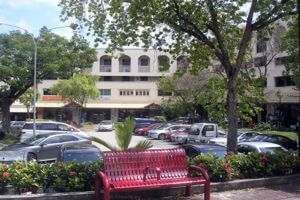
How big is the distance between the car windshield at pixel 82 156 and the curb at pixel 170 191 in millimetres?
3880

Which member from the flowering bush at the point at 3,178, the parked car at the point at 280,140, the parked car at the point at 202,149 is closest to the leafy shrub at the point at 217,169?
the flowering bush at the point at 3,178

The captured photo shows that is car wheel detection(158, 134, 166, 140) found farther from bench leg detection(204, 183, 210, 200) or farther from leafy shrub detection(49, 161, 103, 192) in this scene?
leafy shrub detection(49, 161, 103, 192)

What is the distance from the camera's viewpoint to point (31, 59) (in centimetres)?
3516

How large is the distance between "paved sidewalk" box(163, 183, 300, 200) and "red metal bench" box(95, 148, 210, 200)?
56 centimetres

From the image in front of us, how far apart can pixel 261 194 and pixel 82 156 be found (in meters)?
5.57

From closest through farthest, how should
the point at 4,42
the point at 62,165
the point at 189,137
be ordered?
the point at 62,165
the point at 189,137
the point at 4,42

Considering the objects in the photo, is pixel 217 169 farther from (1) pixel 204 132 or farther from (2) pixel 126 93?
(2) pixel 126 93

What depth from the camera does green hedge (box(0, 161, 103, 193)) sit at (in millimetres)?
8758

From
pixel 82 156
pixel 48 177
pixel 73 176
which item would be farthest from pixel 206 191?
pixel 82 156

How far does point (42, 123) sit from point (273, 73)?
32.3 m

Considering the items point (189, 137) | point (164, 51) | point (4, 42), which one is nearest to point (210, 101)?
point (164, 51)

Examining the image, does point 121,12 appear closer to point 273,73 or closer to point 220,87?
point 220,87

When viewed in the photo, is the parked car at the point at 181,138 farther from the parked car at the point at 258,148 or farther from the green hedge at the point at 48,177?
the green hedge at the point at 48,177

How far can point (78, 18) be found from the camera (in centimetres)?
1287
